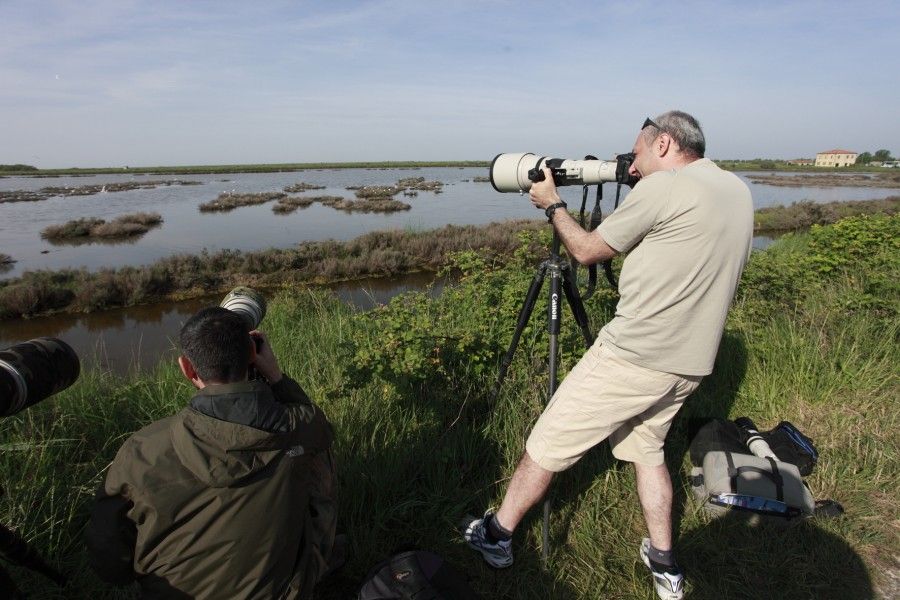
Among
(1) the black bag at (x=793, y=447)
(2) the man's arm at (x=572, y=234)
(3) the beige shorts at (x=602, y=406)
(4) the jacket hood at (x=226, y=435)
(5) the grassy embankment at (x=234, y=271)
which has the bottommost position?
(5) the grassy embankment at (x=234, y=271)

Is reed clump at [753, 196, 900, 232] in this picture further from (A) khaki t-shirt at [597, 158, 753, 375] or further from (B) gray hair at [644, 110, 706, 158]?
(A) khaki t-shirt at [597, 158, 753, 375]

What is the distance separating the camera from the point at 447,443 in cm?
271

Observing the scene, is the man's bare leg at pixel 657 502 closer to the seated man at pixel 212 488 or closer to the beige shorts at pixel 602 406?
the beige shorts at pixel 602 406

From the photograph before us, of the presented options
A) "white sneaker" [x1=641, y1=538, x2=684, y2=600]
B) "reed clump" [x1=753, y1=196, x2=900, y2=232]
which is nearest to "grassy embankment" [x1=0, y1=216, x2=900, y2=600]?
"white sneaker" [x1=641, y1=538, x2=684, y2=600]

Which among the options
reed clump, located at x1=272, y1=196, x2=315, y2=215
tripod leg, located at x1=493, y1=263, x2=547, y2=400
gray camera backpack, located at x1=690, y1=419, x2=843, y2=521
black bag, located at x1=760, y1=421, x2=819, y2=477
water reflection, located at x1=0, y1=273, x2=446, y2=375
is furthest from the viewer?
reed clump, located at x1=272, y1=196, x2=315, y2=215

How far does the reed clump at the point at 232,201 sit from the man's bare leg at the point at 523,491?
27470 millimetres

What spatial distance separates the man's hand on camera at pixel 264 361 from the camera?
1.56m

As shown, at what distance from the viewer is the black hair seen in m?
1.35

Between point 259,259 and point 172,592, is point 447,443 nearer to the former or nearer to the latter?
point 172,592

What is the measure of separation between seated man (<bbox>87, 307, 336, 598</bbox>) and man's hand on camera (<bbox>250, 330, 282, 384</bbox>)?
64mm

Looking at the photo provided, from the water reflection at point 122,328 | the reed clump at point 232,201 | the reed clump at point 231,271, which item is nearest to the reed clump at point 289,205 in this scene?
the reed clump at point 232,201

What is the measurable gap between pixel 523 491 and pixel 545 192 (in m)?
1.32

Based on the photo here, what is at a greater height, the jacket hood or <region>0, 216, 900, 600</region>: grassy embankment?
the jacket hood

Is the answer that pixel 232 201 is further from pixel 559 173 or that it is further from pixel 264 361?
pixel 264 361
